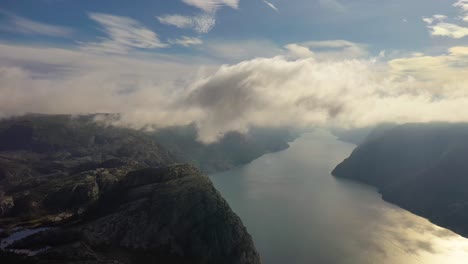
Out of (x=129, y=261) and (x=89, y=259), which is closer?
(x=89, y=259)

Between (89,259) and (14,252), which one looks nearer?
(89,259)

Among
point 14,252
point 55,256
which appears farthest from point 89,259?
point 14,252

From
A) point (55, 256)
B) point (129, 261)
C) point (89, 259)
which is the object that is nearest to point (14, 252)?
point (55, 256)

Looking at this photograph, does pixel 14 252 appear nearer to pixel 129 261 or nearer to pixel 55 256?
pixel 55 256

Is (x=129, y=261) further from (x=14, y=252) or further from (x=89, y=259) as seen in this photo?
(x=14, y=252)

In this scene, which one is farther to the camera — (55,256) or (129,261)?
(129,261)
